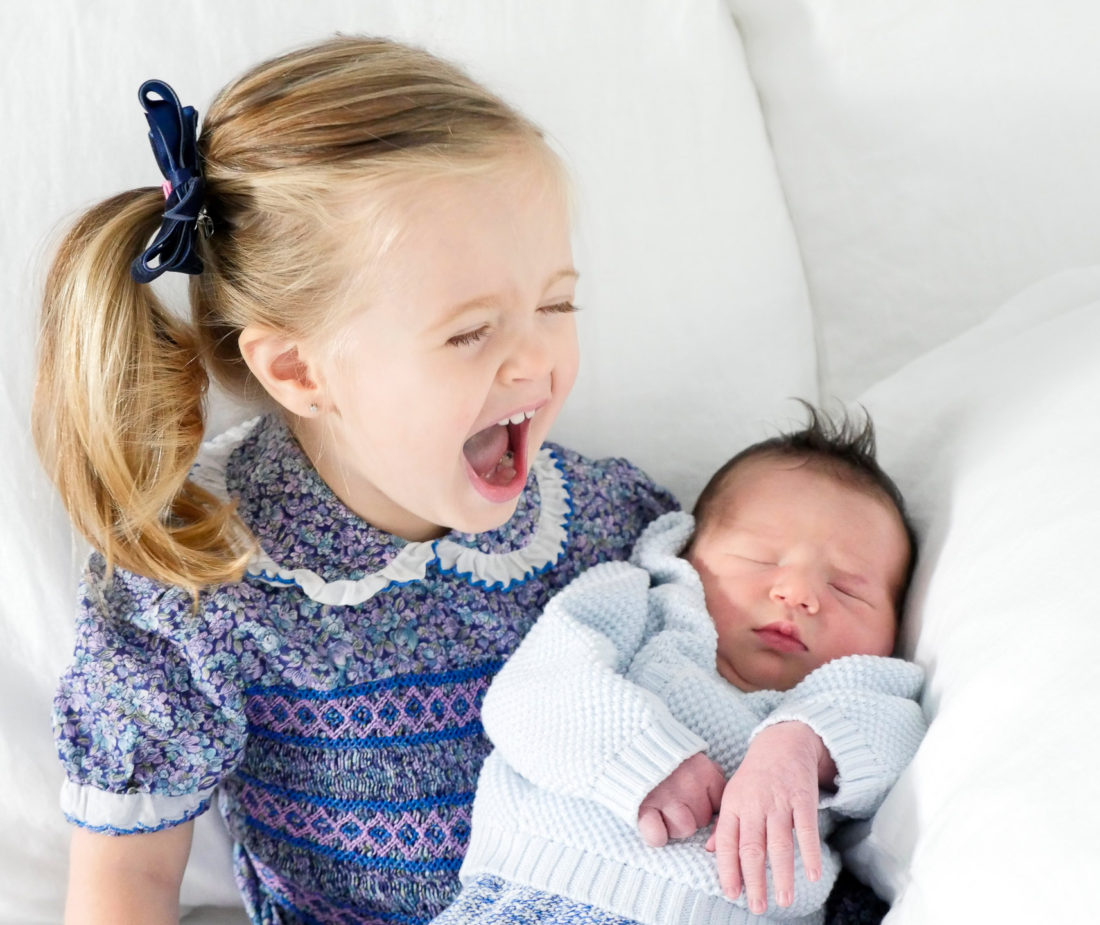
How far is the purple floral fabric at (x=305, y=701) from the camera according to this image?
954 mm

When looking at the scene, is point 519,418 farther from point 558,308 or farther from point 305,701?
point 305,701

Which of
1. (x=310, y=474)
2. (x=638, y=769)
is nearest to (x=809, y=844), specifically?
(x=638, y=769)

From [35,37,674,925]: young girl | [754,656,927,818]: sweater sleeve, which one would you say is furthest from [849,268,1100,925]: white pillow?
[35,37,674,925]: young girl

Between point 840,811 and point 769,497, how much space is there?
293mm

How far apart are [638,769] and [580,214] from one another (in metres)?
0.58

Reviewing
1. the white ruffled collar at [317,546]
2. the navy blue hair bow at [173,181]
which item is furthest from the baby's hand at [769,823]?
the navy blue hair bow at [173,181]

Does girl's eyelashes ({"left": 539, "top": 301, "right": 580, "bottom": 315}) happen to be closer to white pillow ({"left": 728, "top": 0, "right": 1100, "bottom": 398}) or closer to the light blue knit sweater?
the light blue knit sweater

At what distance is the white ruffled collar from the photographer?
1.01 metres

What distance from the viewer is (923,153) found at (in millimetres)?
1352

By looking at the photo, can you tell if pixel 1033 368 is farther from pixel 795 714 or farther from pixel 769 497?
pixel 795 714

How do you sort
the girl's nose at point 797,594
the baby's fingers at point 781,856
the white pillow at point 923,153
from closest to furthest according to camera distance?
the baby's fingers at point 781,856, the girl's nose at point 797,594, the white pillow at point 923,153

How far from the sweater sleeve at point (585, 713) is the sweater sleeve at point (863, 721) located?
94mm

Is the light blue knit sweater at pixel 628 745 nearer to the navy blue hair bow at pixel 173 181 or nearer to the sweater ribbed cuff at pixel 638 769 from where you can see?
the sweater ribbed cuff at pixel 638 769

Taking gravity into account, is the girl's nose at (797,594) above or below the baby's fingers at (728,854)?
above
